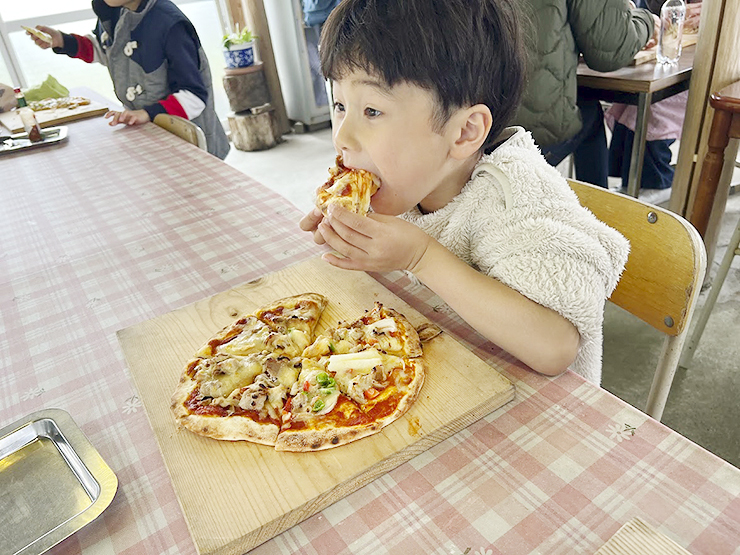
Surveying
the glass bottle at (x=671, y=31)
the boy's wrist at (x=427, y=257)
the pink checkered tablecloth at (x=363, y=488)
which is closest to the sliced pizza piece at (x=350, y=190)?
the boy's wrist at (x=427, y=257)

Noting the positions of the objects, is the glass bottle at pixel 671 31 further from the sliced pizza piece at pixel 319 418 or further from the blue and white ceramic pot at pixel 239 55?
the blue and white ceramic pot at pixel 239 55

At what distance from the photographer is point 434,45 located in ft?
2.86

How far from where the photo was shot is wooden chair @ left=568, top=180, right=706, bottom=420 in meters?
0.99

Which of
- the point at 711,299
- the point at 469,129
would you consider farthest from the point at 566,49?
the point at 469,129

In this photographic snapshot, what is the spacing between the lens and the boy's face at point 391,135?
2.99 ft

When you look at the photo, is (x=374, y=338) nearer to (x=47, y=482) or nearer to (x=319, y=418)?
(x=319, y=418)

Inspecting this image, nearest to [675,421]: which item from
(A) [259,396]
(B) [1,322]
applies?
(A) [259,396]

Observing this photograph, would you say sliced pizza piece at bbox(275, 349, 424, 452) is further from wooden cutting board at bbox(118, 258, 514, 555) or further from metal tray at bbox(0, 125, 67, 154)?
metal tray at bbox(0, 125, 67, 154)

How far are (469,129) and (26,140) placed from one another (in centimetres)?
234

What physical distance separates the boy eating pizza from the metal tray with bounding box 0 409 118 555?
1.57ft

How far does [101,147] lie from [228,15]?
12.2 ft

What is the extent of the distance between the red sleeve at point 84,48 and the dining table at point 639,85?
2.69 meters

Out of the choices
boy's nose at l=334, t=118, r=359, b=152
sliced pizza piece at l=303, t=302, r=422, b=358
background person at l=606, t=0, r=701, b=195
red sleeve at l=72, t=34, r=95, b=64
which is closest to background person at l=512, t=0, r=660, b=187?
background person at l=606, t=0, r=701, b=195

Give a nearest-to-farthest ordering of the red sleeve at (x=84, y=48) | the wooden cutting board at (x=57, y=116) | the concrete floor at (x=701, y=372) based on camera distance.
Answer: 1. the concrete floor at (x=701, y=372)
2. the wooden cutting board at (x=57, y=116)
3. the red sleeve at (x=84, y=48)
